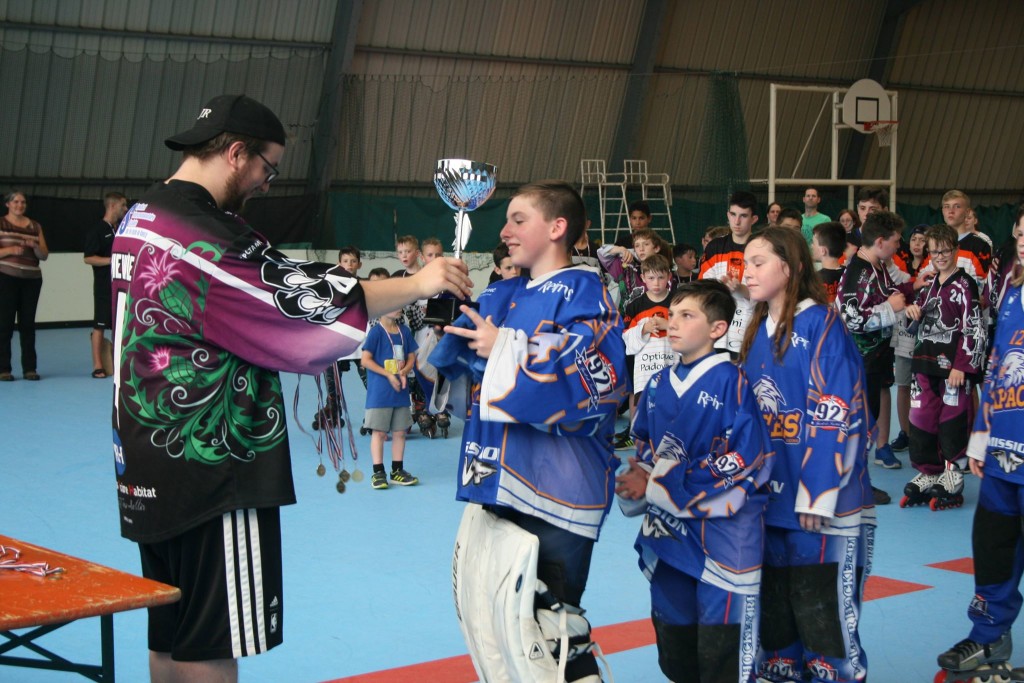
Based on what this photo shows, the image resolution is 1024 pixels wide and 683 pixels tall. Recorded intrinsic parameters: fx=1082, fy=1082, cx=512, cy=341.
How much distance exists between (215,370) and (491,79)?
49.2ft

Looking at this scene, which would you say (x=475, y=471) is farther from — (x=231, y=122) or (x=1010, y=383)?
(x=1010, y=383)

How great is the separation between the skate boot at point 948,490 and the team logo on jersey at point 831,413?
10.6 ft

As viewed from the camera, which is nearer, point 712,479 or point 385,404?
point 712,479

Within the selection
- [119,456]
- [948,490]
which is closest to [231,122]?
[119,456]

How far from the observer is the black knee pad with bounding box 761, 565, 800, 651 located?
3275 mm

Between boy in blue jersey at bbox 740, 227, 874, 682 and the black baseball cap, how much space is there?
153cm

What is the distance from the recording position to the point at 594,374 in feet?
8.95

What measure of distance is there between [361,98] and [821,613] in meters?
14.0

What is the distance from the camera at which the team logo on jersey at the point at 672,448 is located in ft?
10.2

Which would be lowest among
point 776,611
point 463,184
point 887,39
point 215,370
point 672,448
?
point 776,611

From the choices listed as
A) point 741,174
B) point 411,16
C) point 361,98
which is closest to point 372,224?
point 361,98

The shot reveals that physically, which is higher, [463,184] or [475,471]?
[463,184]

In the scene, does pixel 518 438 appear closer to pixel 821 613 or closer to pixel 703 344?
pixel 703 344

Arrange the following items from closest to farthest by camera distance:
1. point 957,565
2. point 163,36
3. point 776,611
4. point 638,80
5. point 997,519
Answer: point 776,611
point 997,519
point 957,565
point 163,36
point 638,80
